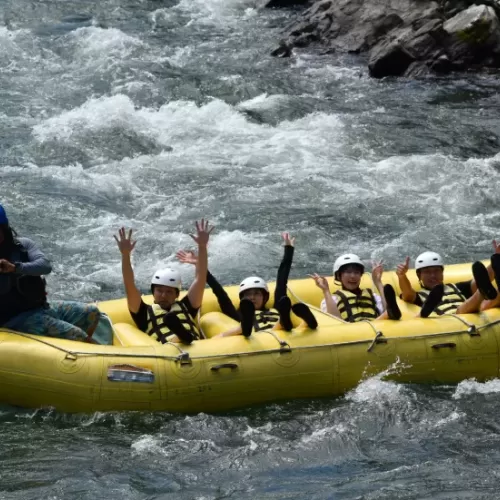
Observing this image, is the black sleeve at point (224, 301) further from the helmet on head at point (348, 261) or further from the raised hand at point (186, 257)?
the helmet on head at point (348, 261)

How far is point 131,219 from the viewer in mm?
11898

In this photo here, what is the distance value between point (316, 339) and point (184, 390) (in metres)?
1.03

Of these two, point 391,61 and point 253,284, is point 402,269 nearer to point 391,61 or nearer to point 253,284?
point 253,284

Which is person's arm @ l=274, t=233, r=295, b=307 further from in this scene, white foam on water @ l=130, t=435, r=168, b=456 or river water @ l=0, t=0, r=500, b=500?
white foam on water @ l=130, t=435, r=168, b=456

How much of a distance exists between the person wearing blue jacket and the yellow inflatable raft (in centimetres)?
11

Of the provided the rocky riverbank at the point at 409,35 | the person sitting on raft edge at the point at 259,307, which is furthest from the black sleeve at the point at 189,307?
the rocky riverbank at the point at 409,35

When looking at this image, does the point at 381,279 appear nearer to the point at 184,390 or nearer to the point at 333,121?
the point at 184,390

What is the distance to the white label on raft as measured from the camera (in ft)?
23.9

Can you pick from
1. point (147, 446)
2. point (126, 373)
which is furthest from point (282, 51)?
A: point (147, 446)

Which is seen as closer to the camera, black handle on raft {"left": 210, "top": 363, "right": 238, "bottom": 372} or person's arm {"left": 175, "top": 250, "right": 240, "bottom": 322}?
black handle on raft {"left": 210, "top": 363, "right": 238, "bottom": 372}

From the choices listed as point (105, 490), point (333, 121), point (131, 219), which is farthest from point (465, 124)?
point (105, 490)

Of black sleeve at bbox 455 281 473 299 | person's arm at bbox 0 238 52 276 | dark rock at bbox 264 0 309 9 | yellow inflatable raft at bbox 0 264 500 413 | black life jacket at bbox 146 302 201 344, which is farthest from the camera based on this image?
dark rock at bbox 264 0 309 9

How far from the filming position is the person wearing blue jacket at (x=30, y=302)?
278 inches

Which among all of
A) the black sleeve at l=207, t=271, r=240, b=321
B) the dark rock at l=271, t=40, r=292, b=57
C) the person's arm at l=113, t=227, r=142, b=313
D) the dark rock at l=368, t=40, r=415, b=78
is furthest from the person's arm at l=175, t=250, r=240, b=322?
the dark rock at l=271, t=40, r=292, b=57
